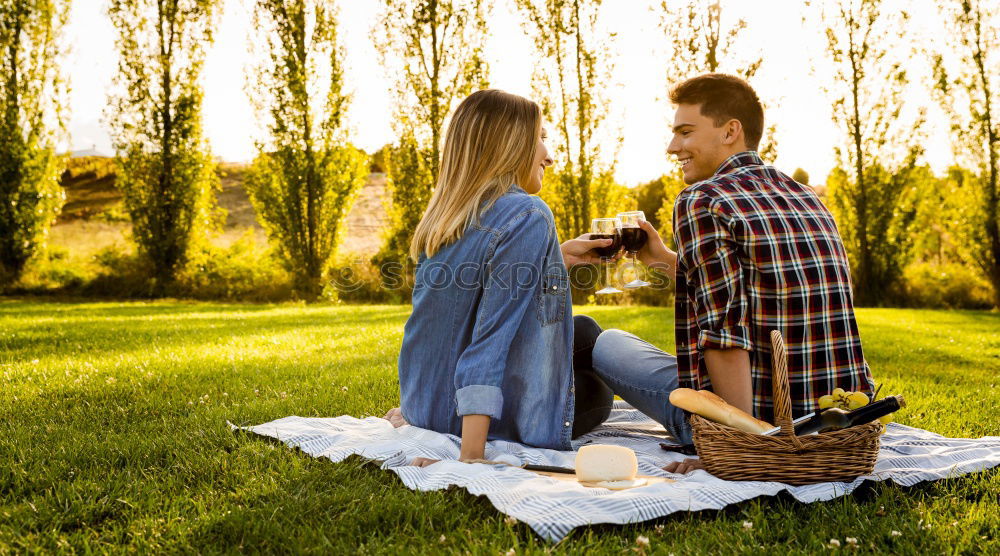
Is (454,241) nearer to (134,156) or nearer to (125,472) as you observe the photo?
(125,472)

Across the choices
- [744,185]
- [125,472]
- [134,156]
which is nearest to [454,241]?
[744,185]

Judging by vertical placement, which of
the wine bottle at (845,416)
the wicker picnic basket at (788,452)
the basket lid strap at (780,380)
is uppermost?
the basket lid strap at (780,380)

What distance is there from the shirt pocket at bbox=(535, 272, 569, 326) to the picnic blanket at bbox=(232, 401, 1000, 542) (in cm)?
60

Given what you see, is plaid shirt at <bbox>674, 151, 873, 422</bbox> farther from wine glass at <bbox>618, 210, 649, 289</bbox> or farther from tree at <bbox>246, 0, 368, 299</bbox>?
tree at <bbox>246, 0, 368, 299</bbox>

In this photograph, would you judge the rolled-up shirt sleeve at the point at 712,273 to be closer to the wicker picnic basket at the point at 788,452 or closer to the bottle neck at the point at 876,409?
the wicker picnic basket at the point at 788,452

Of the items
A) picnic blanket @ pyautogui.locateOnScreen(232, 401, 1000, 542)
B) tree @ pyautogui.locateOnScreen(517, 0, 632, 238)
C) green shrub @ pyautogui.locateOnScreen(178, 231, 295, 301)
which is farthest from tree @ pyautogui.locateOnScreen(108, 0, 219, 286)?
picnic blanket @ pyautogui.locateOnScreen(232, 401, 1000, 542)

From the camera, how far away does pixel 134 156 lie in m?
15.9

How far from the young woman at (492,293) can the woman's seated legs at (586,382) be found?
43 centimetres

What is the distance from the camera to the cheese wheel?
2.67 meters

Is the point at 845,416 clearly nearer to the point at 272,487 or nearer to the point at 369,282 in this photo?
the point at 272,487

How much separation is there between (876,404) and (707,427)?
576mm

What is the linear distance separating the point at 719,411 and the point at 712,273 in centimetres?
51

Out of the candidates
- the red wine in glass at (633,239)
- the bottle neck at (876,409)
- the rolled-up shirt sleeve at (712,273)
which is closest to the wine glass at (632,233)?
the red wine in glass at (633,239)

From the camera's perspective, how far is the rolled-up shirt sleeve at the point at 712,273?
2.58 metres
